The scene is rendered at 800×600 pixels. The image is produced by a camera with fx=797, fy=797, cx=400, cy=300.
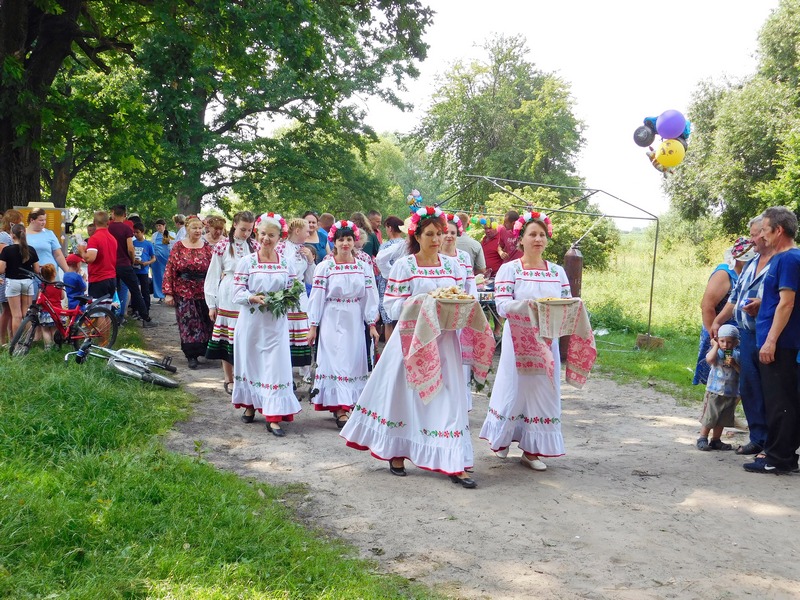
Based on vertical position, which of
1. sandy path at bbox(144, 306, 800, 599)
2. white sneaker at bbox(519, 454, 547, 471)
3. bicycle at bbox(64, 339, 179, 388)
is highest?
bicycle at bbox(64, 339, 179, 388)

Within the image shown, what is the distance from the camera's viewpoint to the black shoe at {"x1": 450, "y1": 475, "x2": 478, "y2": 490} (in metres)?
6.00

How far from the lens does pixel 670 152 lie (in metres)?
14.0

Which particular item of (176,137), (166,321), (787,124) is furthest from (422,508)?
(787,124)

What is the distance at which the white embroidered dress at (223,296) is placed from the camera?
938cm

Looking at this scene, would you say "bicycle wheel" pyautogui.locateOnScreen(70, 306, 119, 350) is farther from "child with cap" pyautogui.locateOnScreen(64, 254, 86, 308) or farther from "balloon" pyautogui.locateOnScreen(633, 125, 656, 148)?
"balloon" pyautogui.locateOnScreen(633, 125, 656, 148)

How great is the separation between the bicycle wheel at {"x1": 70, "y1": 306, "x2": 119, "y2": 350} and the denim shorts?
33.7 inches

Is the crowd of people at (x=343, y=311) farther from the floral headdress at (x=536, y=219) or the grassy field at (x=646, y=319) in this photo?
the grassy field at (x=646, y=319)

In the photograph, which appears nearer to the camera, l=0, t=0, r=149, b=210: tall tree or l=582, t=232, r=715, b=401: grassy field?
l=582, t=232, r=715, b=401: grassy field

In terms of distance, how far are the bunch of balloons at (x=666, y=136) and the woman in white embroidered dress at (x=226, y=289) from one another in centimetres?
793

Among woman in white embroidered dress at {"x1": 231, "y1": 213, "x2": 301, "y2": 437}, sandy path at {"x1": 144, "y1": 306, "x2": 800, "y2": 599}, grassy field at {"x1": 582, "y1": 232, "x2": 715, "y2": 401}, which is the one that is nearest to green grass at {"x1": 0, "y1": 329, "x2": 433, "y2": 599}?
sandy path at {"x1": 144, "y1": 306, "x2": 800, "y2": 599}

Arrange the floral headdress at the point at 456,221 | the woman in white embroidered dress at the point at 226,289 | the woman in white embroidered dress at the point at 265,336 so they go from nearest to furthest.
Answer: the woman in white embroidered dress at the point at 265,336 < the floral headdress at the point at 456,221 < the woman in white embroidered dress at the point at 226,289

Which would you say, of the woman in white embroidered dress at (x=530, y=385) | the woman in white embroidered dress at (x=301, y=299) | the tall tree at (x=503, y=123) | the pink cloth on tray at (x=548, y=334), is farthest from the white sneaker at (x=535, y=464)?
the tall tree at (x=503, y=123)

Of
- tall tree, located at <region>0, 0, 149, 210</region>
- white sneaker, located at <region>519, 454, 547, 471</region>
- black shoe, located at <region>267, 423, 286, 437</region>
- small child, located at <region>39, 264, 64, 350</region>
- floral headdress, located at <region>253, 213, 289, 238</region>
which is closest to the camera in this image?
white sneaker, located at <region>519, 454, 547, 471</region>

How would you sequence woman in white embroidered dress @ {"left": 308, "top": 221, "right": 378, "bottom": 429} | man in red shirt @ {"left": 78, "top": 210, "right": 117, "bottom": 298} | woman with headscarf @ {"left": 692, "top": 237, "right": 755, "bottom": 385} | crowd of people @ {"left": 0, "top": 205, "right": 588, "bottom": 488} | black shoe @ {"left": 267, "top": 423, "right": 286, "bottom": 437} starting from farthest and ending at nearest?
1. man in red shirt @ {"left": 78, "top": 210, "right": 117, "bottom": 298}
2. woman in white embroidered dress @ {"left": 308, "top": 221, "right": 378, "bottom": 429}
3. black shoe @ {"left": 267, "top": 423, "right": 286, "bottom": 437}
4. woman with headscarf @ {"left": 692, "top": 237, "right": 755, "bottom": 385}
5. crowd of people @ {"left": 0, "top": 205, "right": 588, "bottom": 488}
